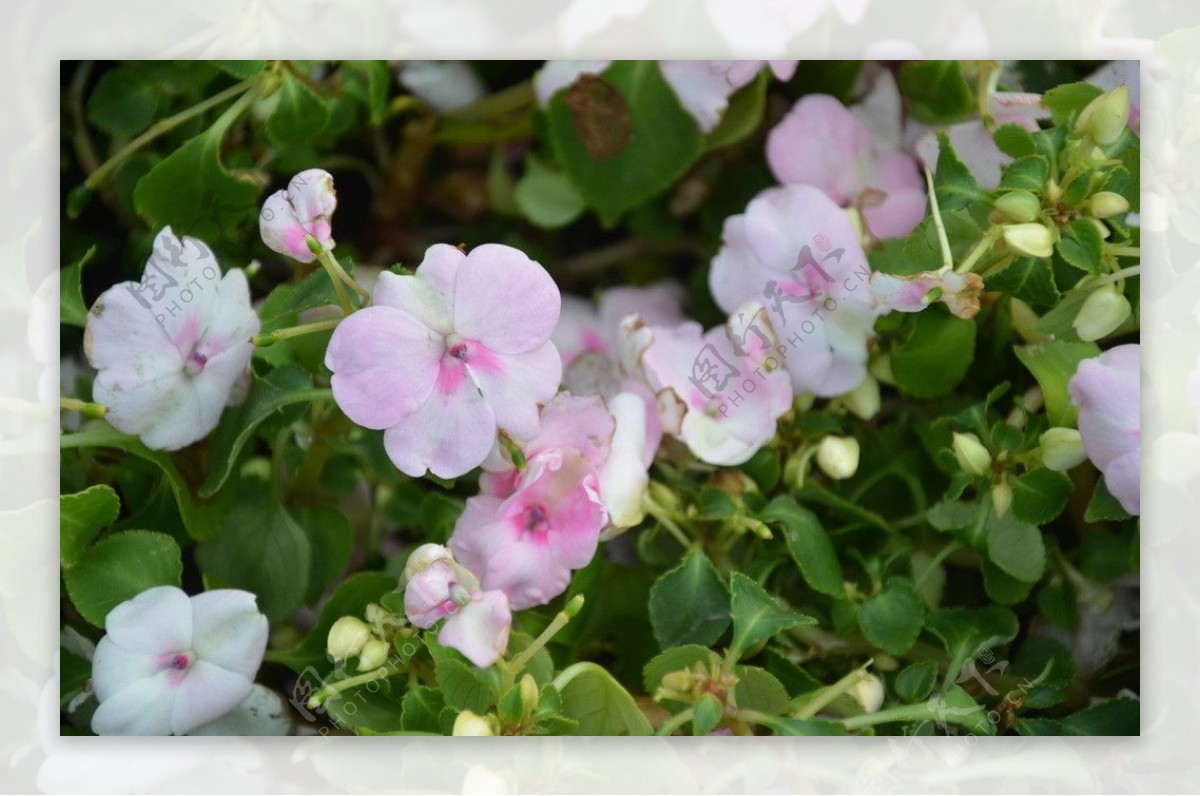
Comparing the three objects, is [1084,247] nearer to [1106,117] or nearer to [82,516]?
[1106,117]

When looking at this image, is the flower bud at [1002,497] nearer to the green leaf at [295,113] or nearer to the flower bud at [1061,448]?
the flower bud at [1061,448]

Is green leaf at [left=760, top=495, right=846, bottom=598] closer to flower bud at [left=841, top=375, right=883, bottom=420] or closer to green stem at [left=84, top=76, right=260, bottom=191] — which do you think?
flower bud at [left=841, top=375, right=883, bottom=420]

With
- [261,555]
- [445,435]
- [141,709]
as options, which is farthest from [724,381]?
[141,709]

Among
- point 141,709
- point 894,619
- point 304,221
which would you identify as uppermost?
point 304,221

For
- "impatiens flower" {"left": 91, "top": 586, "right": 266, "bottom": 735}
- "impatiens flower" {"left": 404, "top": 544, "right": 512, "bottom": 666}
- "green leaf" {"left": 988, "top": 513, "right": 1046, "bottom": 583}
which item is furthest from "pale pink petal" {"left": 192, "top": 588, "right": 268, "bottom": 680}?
"green leaf" {"left": 988, "top": 513, "right": 1046, "bottom": 583}

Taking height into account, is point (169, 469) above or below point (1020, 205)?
below

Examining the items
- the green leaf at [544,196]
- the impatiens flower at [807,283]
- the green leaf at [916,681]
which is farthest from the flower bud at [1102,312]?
the green leaf at [544,196]

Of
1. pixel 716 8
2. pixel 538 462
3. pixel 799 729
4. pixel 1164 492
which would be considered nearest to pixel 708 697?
pixel 799 729
